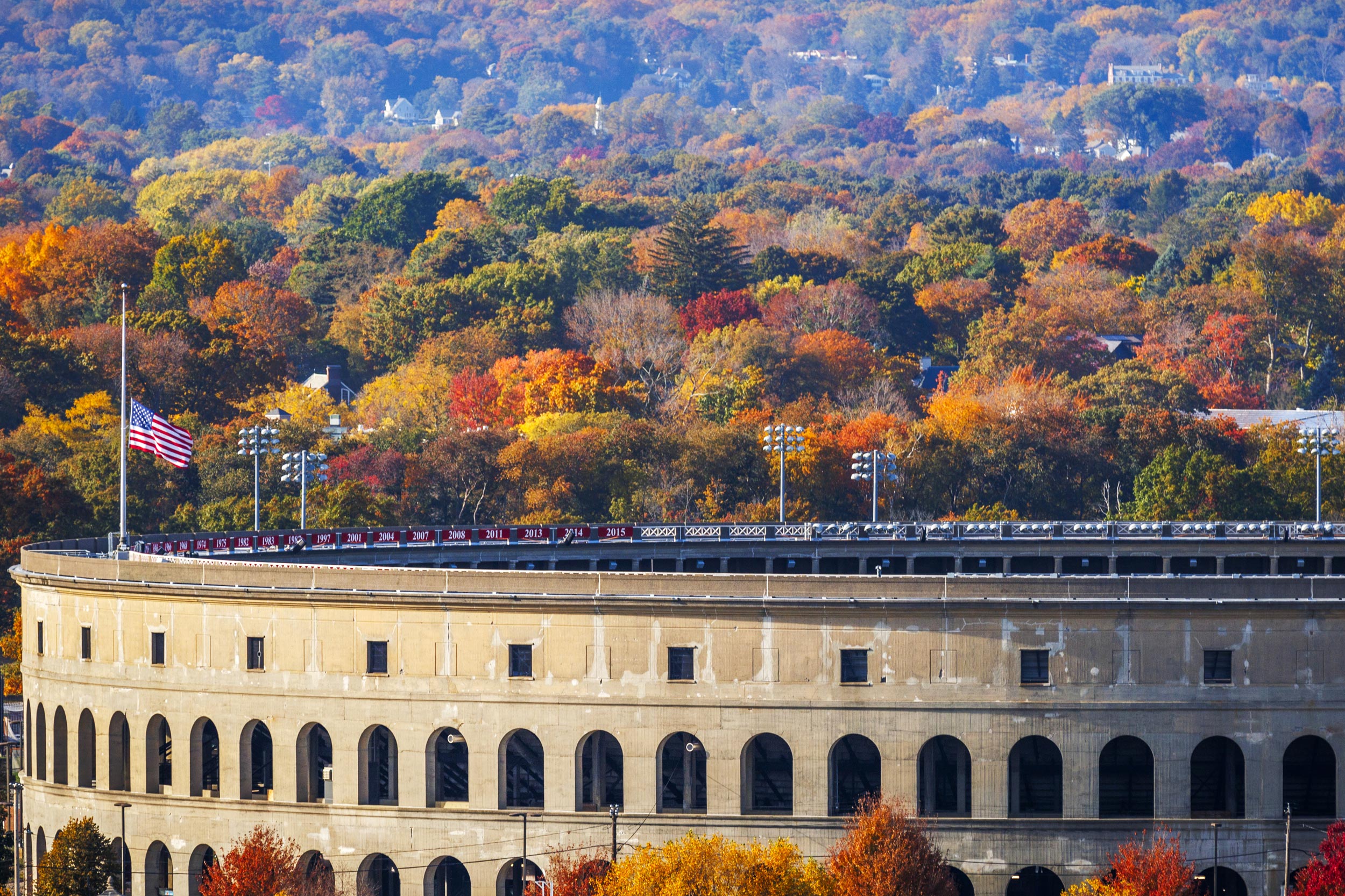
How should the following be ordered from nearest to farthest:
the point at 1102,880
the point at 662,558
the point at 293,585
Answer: the point at 1102,880, the point at 293,585, the point at 662,558

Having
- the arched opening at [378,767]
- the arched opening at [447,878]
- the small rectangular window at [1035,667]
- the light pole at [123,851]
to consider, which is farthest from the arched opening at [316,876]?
the small rectangular window at [1035,667]

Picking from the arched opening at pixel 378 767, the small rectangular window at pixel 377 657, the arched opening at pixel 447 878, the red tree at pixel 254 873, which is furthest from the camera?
the arched opening at pixel 378 767

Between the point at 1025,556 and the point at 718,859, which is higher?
the point at 1025,556

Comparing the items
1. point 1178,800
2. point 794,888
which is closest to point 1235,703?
point 1178,800

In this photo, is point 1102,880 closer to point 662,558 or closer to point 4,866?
point 4,866

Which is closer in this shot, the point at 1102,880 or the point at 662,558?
the point at 1102,880

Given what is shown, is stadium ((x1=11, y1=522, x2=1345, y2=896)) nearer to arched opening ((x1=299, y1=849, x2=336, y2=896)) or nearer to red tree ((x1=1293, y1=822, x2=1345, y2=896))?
arched opening ((x1=299, y1=849, x2=336, y2=896))

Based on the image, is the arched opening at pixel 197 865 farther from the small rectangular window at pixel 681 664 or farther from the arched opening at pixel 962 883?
the arched opening at pixel 962 883
